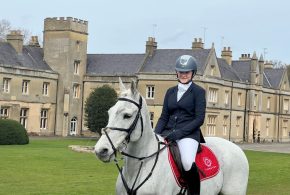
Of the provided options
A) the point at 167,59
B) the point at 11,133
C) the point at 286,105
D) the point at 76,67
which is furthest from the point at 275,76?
the point at 11,133

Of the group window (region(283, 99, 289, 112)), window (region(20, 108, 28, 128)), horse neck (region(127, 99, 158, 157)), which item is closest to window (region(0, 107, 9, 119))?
window (region(20, 108, 28, 128))

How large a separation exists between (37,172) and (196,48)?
4192 cm

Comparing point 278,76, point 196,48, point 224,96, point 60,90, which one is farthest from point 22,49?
point 278,76

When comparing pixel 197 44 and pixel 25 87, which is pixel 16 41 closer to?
pixel 25 87

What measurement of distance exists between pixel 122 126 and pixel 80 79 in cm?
5521

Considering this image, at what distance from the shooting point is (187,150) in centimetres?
732

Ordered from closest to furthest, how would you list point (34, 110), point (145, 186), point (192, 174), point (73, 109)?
point (145, 186)
point (192, 174)
point (34, 110)
point (73, 109)

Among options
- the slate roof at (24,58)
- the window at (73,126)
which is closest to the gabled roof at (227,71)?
the window at (73,126)

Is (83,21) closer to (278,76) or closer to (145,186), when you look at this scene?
(278,76)

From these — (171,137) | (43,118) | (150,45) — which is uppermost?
(150,45)

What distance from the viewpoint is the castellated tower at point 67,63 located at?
59438 millimetres

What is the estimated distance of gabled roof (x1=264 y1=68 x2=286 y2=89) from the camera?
75.1 m

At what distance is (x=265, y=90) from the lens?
72.0 meters

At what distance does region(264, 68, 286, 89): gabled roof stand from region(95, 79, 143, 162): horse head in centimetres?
6978
